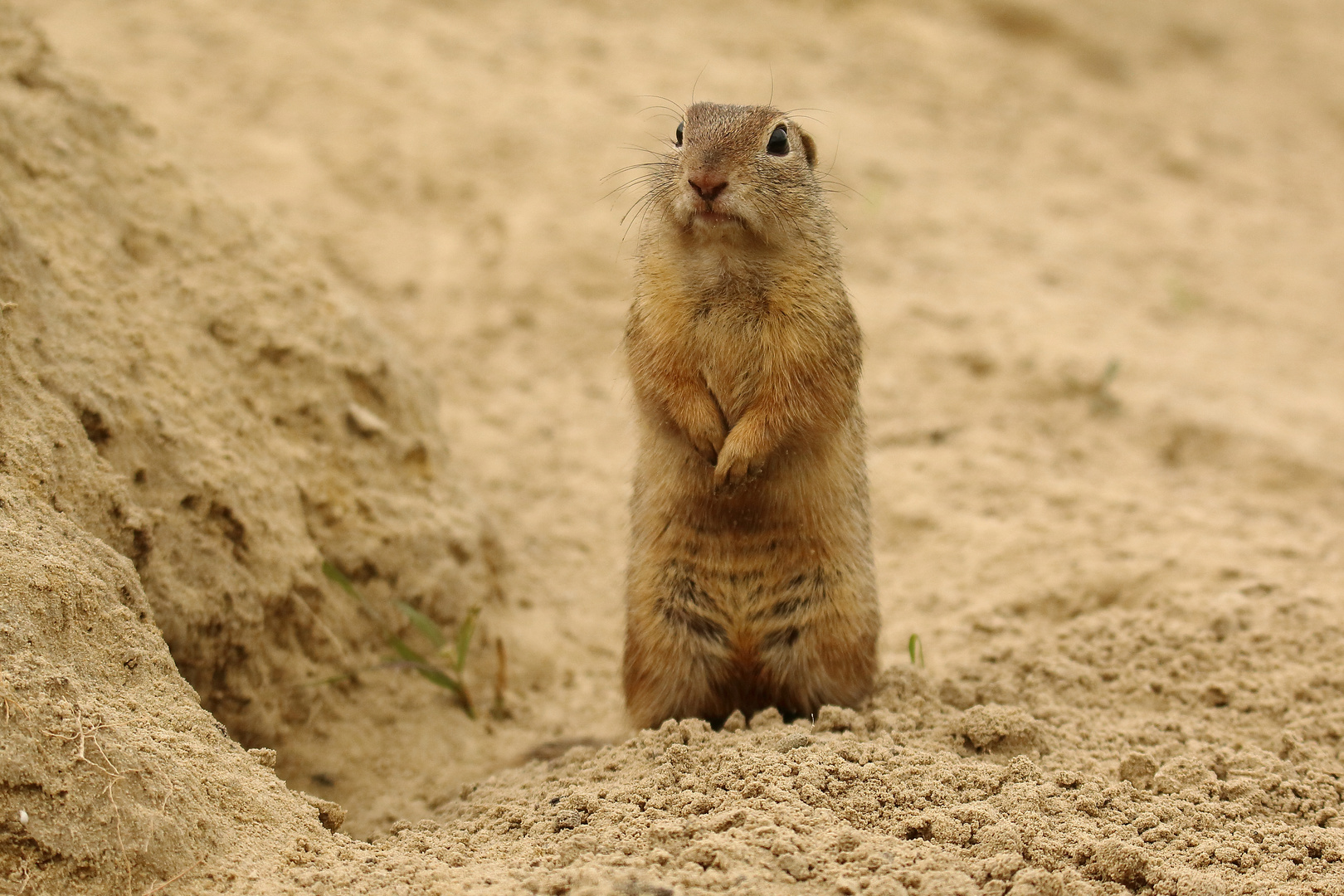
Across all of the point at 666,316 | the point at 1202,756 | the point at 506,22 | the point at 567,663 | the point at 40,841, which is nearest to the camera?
the point at 40,841

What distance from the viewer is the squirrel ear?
4.25 m

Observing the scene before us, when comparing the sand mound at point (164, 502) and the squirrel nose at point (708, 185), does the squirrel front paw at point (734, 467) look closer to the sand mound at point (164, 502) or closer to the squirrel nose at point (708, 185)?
the squirrel nose at point (708, 185)

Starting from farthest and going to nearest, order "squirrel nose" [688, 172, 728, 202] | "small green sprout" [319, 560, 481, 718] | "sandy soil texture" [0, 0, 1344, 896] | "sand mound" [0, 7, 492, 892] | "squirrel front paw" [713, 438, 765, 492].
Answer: "small green sprout" [319, 560, 481, 718] < "squirrel front paw" [713, 438, 765, 492] < "squirrel nose" [688, 172, 728, 202] < "sandy soil texture" [0, 0, 1344, 896] < "sand mound" [0, 7, 492, 892]

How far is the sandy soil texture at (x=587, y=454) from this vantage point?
9.37 feet

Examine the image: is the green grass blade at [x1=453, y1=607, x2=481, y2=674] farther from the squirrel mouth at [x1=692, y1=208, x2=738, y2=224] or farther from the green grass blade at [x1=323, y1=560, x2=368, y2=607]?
the squirrel mouth at [x1=692, y1=208, x2=738, y2=224]

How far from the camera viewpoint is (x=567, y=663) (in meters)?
5.05

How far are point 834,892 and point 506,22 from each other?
291 inches

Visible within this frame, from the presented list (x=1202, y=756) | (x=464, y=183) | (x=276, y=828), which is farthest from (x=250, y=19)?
(x=1202, y=756)

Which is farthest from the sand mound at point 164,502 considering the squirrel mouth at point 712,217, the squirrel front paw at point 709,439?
the squirrel mouth at point 712,217

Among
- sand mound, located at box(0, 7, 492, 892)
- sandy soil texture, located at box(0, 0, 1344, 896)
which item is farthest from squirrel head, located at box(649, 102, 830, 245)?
sand mound, located at box(0, 7, 492, 892)

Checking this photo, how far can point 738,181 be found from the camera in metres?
3.69

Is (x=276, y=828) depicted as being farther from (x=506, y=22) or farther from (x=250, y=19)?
(x=506, y=22)

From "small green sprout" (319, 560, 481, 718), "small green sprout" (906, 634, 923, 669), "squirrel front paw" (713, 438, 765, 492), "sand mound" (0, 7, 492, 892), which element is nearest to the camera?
Result: "sand mound" (0, 7, 492, 892)

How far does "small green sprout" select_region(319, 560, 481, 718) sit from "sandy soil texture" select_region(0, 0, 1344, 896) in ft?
0.24
